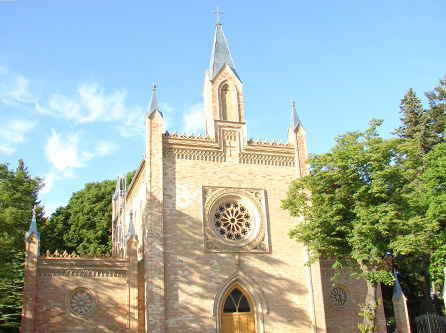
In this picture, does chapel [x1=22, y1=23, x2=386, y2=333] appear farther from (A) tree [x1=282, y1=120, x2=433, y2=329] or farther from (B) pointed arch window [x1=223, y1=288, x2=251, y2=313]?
(A) tree [x1=282, y1=120, x2=433, y2=329]

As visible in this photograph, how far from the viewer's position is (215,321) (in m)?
18.5

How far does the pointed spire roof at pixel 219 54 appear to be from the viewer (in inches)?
920

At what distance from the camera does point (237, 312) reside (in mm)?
19312

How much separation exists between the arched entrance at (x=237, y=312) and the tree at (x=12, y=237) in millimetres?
11956

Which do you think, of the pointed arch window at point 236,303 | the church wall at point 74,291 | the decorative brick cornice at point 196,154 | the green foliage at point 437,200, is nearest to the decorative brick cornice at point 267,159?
the decorative brick cornice at point 196,154

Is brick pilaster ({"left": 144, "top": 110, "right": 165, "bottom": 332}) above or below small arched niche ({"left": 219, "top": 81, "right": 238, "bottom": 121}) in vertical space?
below

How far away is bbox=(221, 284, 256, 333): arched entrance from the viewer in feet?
62.4

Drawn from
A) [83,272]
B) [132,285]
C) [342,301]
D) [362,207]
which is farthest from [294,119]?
[83,272]

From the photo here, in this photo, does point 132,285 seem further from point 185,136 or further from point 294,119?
point 294,119

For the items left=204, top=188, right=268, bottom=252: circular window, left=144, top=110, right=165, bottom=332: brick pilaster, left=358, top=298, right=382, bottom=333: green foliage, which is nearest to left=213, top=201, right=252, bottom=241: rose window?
left=204, top=188, right=268, bottom=252: circular window

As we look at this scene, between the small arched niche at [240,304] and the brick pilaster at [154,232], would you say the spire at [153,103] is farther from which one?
the small arched niche at [240,304]

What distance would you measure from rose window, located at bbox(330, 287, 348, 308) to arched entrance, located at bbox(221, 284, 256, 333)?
471 centimetres

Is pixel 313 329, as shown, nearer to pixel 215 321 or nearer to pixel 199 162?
pixel 215 321

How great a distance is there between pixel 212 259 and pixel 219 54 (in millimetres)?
11494
